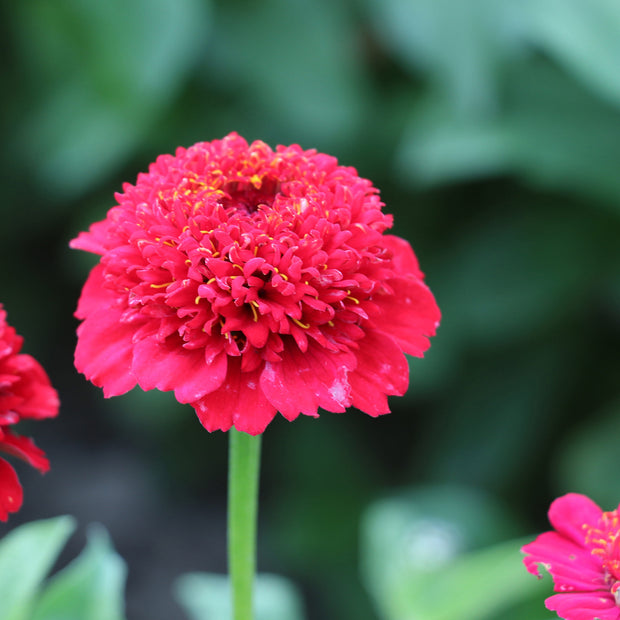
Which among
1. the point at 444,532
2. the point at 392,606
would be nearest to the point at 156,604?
the point at 444,532

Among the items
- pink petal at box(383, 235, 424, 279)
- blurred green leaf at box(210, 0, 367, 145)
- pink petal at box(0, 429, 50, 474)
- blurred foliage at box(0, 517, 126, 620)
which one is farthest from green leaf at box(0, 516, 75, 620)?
blurred green leaf at box(210, 0, 367, 145)

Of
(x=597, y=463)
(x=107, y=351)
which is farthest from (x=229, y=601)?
(x=597, y=463)

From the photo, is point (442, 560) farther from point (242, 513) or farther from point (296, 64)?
point (296, 64)

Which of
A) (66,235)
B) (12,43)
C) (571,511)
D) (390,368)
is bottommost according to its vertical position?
(571,511)

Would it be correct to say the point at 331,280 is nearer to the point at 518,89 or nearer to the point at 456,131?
the point at 456,131

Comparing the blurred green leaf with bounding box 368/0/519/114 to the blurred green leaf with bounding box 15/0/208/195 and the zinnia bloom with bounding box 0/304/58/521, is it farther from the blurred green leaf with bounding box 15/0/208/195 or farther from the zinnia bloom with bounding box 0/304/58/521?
the zinnia bloom with bounding box 0/304/58/521

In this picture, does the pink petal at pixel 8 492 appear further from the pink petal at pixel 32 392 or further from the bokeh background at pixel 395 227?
the bokeh background at pixel 395 227

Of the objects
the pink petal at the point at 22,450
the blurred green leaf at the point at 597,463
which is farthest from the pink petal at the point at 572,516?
the blurred green leaf at the point at 597,463
